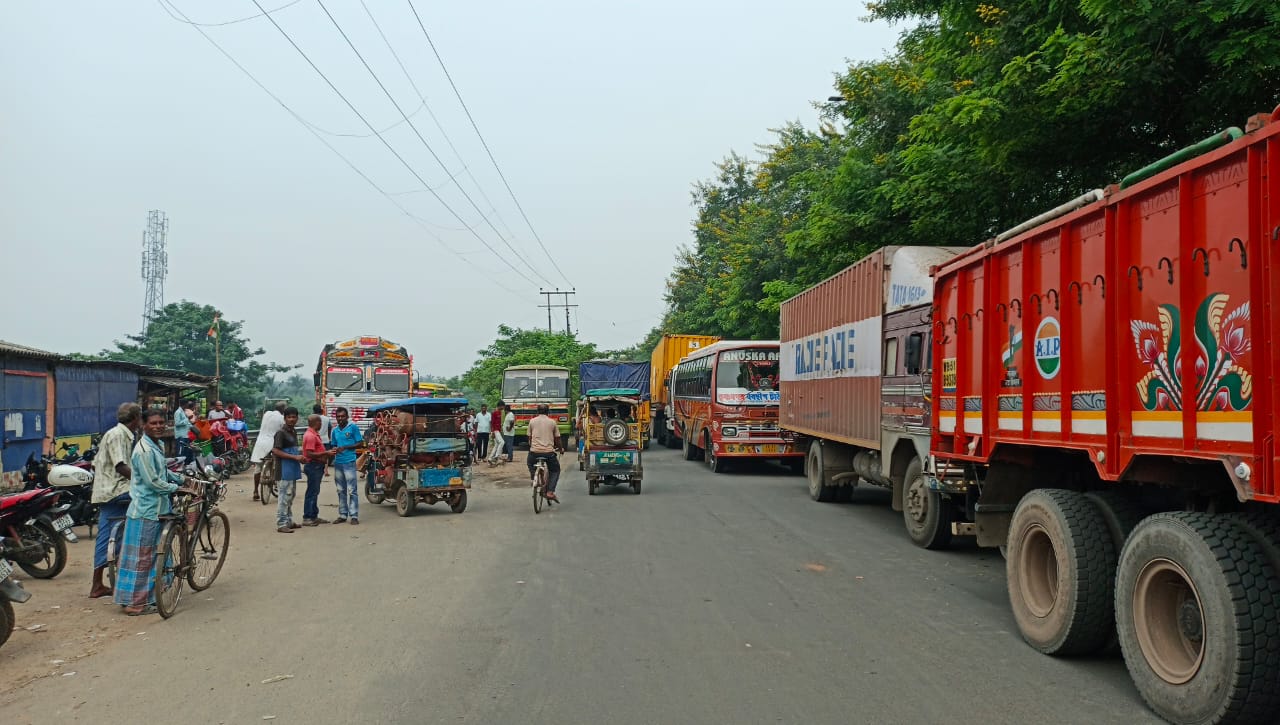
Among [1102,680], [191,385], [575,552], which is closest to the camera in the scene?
[1102,680]

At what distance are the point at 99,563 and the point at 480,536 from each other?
179 inches

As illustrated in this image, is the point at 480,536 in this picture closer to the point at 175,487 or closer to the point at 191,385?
the point at 175,487

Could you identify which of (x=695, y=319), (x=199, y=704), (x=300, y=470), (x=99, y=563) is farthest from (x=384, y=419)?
(x=695, y=319)

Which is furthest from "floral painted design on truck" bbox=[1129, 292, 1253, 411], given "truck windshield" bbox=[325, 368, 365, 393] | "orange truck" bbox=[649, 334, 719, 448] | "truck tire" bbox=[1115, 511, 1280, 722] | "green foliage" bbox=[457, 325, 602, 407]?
"green foliage" bbox=[457, 325, 602, 407]

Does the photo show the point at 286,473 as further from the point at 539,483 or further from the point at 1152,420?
the point at 1152,420

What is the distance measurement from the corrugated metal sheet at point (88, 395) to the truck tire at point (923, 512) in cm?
1490

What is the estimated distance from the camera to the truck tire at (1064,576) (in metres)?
5.45

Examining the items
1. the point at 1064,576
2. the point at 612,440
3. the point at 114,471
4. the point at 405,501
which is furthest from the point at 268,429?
the point at 1064,576

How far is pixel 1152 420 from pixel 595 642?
3741mm

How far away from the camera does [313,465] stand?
1216cm

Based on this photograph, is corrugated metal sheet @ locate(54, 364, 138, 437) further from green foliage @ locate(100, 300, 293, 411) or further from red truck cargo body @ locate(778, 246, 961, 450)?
green foliage @ locate(100, 300, 293, 411)

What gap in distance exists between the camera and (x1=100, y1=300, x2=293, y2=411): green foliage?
45906 millimetres

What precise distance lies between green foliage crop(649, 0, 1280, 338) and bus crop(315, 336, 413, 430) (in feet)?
43.4

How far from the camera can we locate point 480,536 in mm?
11195
